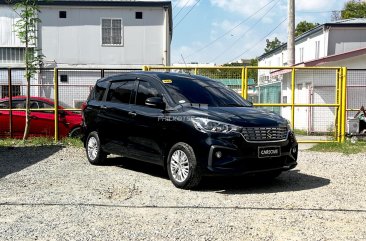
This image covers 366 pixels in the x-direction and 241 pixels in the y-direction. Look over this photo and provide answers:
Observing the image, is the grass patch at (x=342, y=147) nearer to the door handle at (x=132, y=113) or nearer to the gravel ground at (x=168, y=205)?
the gravel ground at (x=168, y=205)

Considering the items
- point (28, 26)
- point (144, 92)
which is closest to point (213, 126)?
point (144, 92)

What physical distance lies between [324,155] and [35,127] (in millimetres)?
Answer: 8138

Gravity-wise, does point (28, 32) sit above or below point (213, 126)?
above

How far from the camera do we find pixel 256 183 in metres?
7.77

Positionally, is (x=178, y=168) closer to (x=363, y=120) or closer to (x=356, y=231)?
(x=356, y=231)

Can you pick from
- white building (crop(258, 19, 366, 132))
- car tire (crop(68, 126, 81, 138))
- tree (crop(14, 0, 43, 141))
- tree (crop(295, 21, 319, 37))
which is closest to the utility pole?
white building (crop(258, 19, 366, 132))

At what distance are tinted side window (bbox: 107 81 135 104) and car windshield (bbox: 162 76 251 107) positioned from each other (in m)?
0.89

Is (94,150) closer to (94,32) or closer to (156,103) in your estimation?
(156,103)

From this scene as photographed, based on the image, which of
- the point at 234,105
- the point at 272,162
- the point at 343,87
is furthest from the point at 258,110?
the point at 343,87

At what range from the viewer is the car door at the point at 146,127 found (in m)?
7.57

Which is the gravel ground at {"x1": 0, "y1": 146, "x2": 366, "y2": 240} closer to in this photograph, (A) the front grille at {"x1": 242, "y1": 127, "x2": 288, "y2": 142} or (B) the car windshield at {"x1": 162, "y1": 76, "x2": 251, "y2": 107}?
(A) the front grille at {"x1": 242, "y1": 127, "x2": 288, "y2": 142}

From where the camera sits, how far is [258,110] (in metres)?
7.61

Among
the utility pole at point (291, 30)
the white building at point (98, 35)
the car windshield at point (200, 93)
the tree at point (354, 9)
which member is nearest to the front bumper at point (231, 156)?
the car windshield at point (200, 93)

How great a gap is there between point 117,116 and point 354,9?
49.1 metres
